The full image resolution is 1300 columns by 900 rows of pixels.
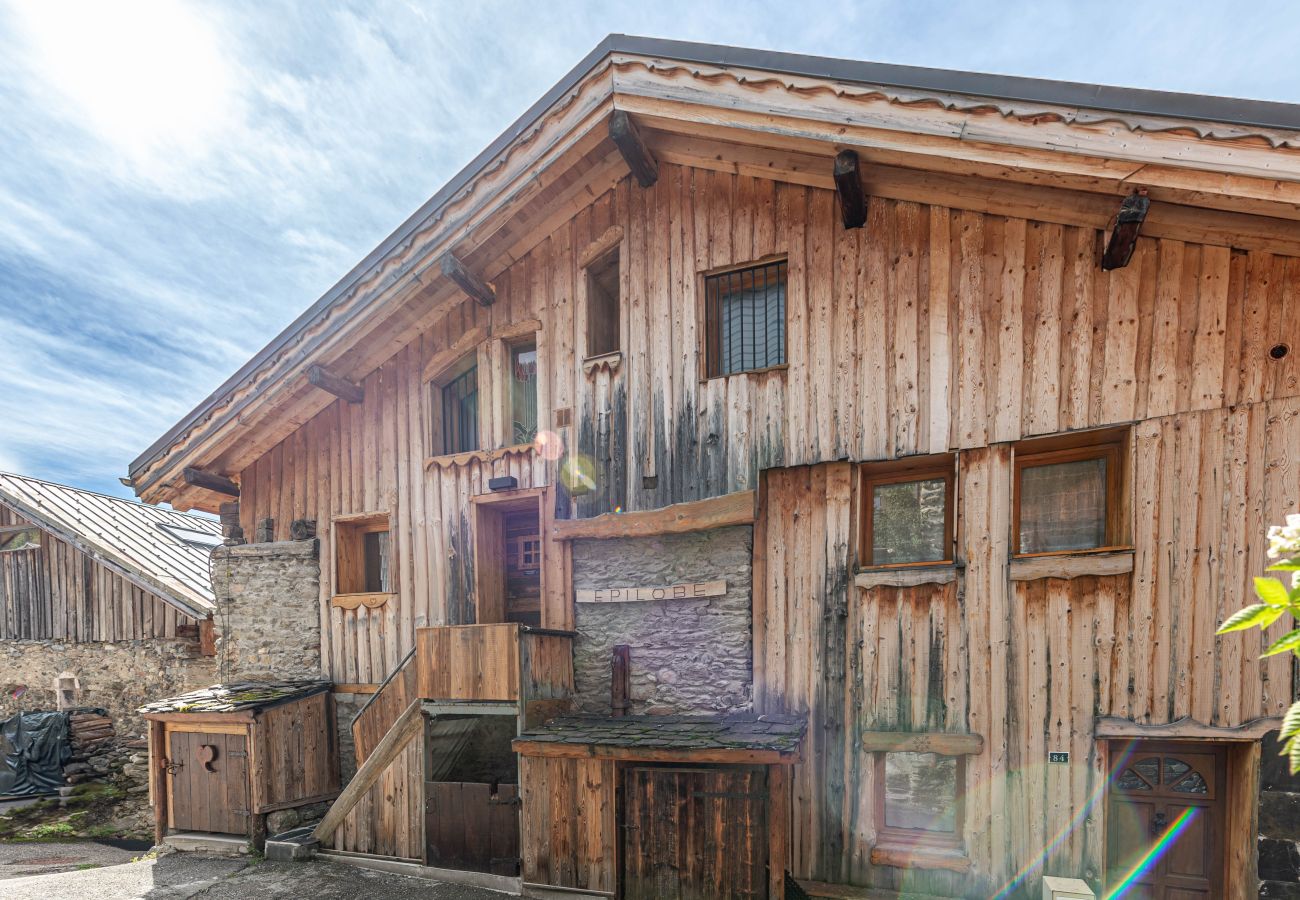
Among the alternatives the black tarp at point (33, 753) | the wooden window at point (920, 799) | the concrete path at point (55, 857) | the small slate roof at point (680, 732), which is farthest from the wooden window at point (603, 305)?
the black tarp at point (33, 753)

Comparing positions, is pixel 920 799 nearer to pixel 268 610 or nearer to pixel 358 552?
pixel 358 552

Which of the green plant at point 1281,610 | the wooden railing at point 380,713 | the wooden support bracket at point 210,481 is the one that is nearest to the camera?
the green plant at point 1281,610

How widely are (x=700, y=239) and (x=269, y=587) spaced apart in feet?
28.0

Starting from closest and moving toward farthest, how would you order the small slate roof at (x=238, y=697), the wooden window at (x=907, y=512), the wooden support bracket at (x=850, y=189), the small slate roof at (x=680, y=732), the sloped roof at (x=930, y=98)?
the sloped roof at (x=930, y=98) < the small slate roof at (x=680, y=732) < the wooden support bracket at (x=850, y=189) < the wooden window at (x=907, y=512) < the small slate roof at (x=238, y=697)

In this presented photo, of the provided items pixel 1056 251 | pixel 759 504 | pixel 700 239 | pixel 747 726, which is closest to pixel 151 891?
pixel 747 726

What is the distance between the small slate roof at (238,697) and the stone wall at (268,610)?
0.94ft

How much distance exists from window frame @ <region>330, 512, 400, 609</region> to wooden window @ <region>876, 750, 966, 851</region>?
22.8 feet

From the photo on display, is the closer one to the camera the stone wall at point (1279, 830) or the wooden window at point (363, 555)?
the stone wall at point (1279, 830)

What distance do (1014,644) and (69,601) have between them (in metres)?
18.9

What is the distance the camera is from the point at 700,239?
25.6 feet

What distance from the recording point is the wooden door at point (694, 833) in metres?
6.05

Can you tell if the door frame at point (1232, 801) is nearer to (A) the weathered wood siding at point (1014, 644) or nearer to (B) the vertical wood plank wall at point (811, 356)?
(A) the weathered wood siding at point (1014, 644)

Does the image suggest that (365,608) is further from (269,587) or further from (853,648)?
(853,648)

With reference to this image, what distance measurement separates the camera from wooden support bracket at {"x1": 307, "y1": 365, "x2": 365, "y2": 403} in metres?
9.27
